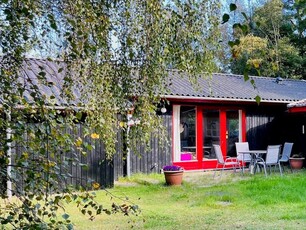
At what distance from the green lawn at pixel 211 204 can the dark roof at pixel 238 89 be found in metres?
2.51

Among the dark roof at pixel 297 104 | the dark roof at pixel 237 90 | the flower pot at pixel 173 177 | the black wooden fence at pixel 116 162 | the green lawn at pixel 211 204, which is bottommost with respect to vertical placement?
the green lawn at pixel 211 204

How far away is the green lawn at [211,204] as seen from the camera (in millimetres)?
5656

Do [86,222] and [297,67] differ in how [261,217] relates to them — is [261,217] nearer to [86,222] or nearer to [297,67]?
[86,222]

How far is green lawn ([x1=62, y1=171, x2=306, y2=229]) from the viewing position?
18.6ft

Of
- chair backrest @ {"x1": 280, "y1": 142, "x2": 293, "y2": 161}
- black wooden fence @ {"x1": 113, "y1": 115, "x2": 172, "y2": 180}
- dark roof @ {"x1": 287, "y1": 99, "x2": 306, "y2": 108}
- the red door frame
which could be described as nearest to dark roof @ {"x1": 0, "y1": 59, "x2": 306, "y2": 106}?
dark roof @ {"x1": 287, "y1": 99, "x2": 306, "y2": 108}

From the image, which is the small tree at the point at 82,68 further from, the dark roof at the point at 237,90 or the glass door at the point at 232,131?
the glass door at the point at 232,131

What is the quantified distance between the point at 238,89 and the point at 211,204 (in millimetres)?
7253

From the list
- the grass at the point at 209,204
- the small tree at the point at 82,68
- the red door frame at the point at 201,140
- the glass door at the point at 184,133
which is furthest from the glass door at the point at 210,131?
the small tree at the point at 82,68

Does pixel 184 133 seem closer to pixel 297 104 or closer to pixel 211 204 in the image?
pixel 297 104

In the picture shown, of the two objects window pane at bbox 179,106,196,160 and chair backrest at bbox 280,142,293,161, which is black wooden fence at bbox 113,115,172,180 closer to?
window pane at bbox 179,106,196,160

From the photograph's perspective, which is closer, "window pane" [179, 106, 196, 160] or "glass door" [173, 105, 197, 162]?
"glass door" [173, 105, 197, 162]

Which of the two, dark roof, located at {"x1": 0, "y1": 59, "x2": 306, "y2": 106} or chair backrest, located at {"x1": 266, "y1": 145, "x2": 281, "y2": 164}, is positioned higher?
dark roof, located at {"x1": 0, "y1": 59, "x2": 306, "y2": 106}

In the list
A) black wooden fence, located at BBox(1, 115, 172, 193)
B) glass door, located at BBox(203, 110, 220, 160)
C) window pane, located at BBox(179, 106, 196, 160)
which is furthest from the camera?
glass door, located at BBox(203, 110, 220, 160)

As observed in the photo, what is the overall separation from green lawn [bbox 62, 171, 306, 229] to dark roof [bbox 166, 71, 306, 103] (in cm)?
251
